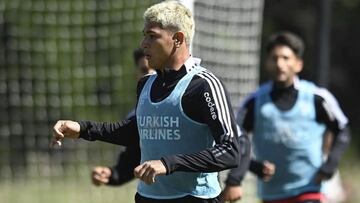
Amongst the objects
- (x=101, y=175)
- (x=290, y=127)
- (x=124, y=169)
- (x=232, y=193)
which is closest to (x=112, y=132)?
(x=101, y=175)

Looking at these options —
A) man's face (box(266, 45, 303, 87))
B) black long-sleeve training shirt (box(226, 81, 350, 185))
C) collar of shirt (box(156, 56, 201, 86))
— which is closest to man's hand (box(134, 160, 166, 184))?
collar of shirt (box(156, 56, 201, 86))

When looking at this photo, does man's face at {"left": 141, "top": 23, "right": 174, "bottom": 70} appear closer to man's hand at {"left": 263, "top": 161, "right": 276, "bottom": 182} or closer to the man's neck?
the man's neck

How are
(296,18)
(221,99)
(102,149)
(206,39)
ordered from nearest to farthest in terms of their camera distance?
1. (221,99)
2. (206,39)
3. (102,149)
4. (296,18)

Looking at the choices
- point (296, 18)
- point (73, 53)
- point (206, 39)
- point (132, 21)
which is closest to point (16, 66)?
point (73, 53)

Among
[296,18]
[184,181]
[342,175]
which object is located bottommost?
[342,175]

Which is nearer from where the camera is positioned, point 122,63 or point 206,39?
point 206,39

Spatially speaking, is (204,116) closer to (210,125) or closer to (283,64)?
(210,125)

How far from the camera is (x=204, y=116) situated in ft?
20.0

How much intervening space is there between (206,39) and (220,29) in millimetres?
203

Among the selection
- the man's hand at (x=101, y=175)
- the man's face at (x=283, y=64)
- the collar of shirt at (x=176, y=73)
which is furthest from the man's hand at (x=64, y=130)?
the man's face at (x=283, y=64)

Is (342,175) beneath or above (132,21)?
beneath

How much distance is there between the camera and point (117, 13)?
40.6ft

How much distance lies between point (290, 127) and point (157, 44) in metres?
3.38

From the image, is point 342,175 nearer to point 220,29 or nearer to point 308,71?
point 308,71
